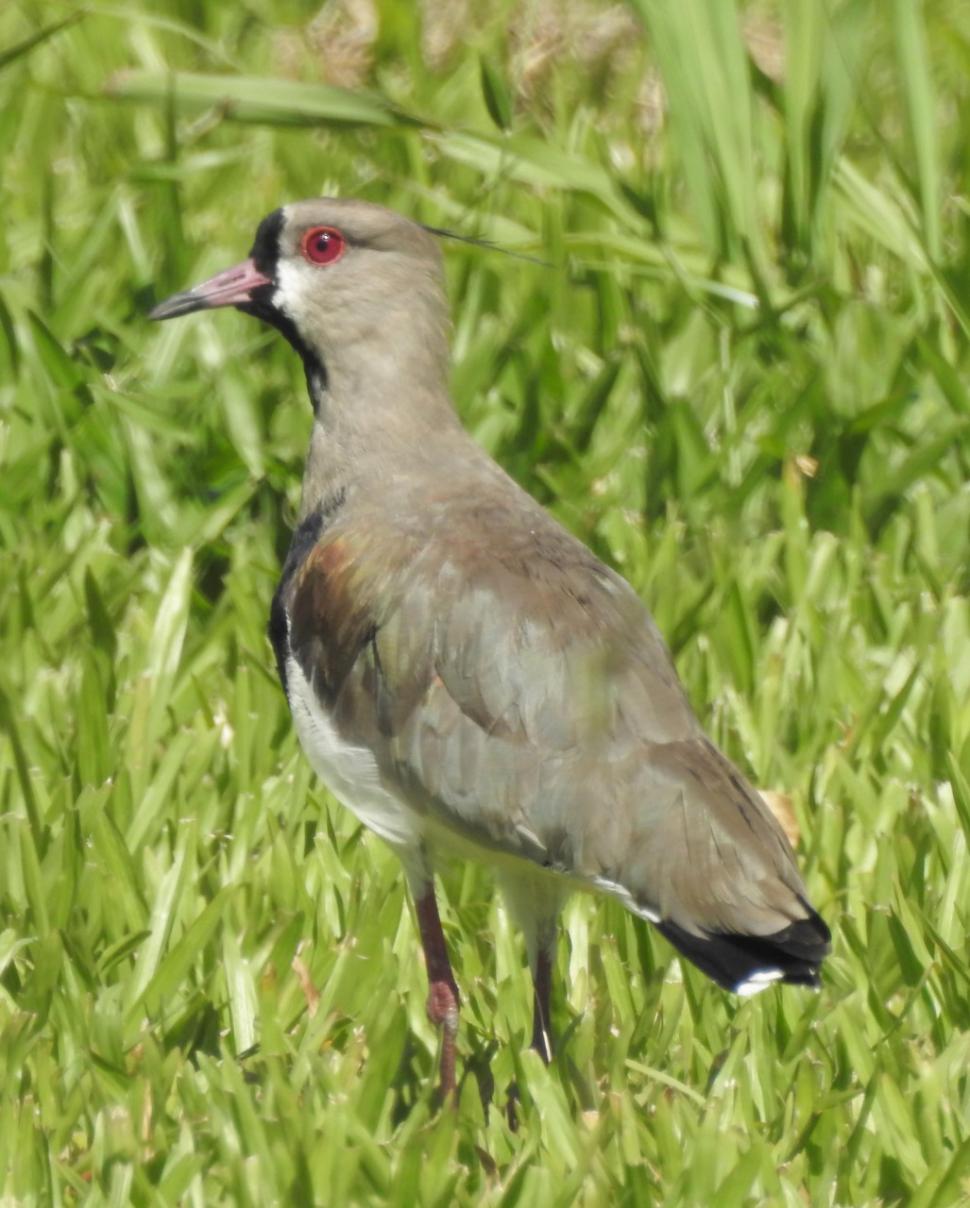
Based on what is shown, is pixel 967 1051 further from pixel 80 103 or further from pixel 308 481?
pixel 80 103

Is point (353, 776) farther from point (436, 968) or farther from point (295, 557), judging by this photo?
point (295, 557)

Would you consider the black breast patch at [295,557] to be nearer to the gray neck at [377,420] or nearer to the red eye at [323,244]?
the gray neck at [377,420]

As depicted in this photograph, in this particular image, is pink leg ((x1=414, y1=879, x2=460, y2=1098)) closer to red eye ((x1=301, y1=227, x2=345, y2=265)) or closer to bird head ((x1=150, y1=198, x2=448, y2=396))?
bird head ((x1=150, y1=198, x2=448, y2=396))

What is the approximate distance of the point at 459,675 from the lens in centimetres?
390

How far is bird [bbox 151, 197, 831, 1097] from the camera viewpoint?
360 cm

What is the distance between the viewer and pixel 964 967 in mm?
3916

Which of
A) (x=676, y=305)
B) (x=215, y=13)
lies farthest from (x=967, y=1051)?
(x=215, y=13)

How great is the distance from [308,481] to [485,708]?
0.93 meters

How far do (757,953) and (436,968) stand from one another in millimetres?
711

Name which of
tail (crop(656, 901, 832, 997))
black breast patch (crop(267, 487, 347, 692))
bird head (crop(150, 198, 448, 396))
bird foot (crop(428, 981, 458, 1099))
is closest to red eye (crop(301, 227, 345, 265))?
bird head (crop(150, 198, 448, 396))

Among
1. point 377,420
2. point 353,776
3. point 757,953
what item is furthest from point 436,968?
point 377,420

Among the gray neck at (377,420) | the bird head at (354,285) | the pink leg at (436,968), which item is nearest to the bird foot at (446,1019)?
the pink leg at (436,968)

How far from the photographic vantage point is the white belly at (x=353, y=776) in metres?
3.99

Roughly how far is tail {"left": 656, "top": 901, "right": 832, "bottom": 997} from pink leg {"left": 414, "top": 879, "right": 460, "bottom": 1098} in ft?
1.82
